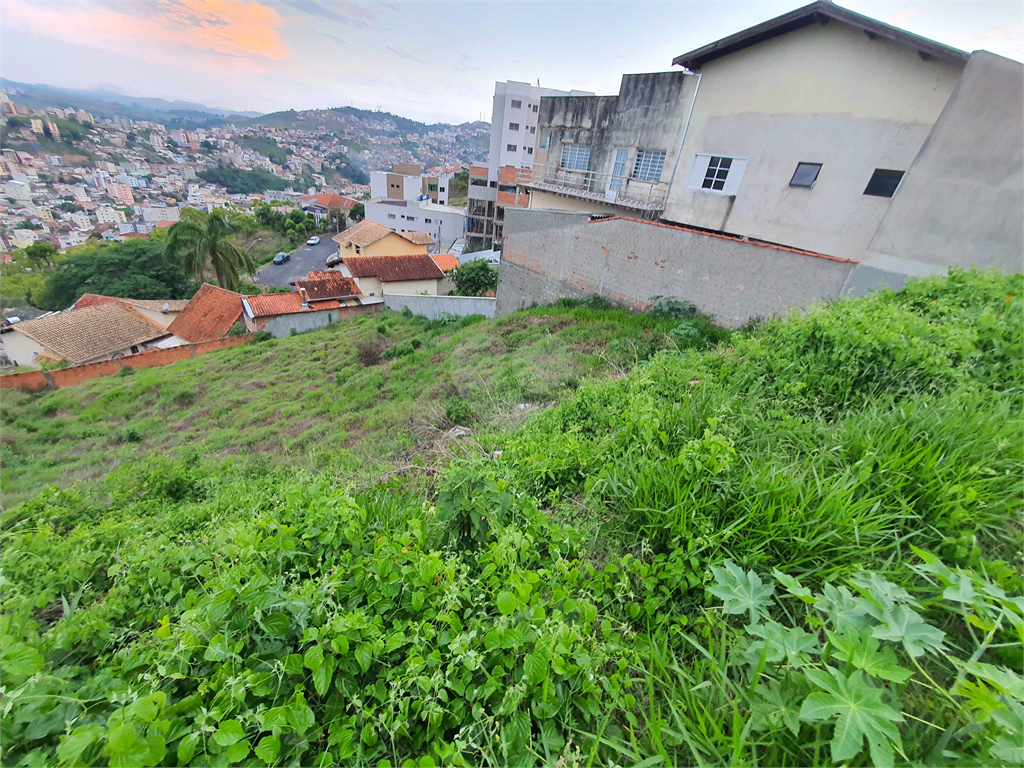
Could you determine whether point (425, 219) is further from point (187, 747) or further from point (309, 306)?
point (187, 747)

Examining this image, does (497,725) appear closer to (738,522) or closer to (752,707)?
(752,707)

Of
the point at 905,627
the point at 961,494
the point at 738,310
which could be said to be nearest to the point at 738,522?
the point at 905,627

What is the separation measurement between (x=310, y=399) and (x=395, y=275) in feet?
44.4

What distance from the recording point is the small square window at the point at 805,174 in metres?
8.01

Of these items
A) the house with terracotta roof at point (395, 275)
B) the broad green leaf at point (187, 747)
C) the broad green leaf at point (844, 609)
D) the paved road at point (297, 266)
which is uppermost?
the broad green leaf at point (844, 609)

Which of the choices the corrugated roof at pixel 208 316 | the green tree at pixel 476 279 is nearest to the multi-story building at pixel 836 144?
the green tree at pixel 476 279

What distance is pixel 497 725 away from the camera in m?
1.17

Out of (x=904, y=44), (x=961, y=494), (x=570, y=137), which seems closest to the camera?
(x=961, y=494)

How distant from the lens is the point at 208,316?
62.8 feet

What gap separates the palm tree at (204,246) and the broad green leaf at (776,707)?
26.0 metres

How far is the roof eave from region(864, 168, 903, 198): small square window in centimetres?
163

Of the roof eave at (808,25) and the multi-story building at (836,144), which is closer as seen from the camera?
the multi-story building at (836,144)

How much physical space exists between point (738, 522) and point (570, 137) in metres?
14.9

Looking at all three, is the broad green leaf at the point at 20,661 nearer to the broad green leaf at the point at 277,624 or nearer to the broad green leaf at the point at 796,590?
the broad green leaf at the point at 277,624
